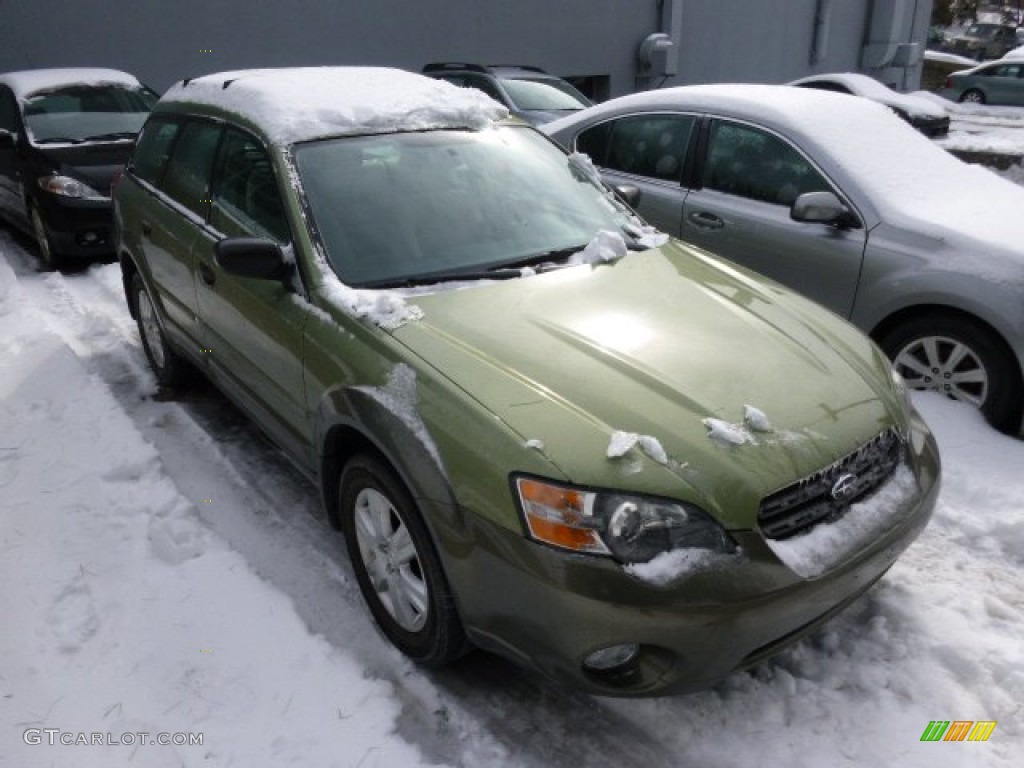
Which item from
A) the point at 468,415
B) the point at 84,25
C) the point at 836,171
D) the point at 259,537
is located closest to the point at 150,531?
the point at 259,537

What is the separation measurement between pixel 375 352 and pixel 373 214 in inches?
28.4

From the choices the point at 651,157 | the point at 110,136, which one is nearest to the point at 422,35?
the point at 110,136

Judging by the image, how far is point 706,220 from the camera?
4.84 m

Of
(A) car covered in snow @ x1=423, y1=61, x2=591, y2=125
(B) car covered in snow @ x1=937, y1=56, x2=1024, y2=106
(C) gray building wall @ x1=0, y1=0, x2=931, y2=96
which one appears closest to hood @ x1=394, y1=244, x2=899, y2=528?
(A) car covered in snow @ x1=423, y1=61, x2=591, y2=125

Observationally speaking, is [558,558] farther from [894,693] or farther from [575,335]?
[894,693]

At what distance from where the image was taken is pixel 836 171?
4.37m

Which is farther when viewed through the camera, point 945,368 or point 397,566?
point 945,368

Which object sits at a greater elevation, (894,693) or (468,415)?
(468,415)

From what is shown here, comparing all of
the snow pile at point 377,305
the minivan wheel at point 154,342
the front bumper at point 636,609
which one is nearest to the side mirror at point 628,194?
the snow pile at point 377,305

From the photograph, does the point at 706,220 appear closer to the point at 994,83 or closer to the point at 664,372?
the point at 664,372

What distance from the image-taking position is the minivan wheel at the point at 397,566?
95.7 inches

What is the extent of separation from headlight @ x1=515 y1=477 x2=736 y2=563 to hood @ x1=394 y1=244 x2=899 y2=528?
0.04 m

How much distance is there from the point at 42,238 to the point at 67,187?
1.98 feet

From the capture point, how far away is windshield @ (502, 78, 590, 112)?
10242 mm
